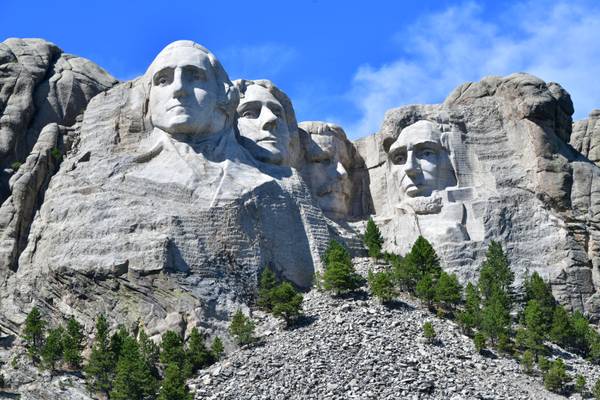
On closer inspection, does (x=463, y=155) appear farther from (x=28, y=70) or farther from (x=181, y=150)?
(x=28, y=70)

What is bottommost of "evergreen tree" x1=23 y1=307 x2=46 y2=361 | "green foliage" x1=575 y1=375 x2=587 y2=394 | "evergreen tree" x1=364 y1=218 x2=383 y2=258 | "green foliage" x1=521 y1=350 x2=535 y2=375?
"green foliage" x1=575 y1=375 x2=587 y2=394

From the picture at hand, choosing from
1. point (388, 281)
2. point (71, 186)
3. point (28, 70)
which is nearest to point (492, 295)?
point (388, 281)

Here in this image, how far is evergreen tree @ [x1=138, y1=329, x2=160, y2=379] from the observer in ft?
113

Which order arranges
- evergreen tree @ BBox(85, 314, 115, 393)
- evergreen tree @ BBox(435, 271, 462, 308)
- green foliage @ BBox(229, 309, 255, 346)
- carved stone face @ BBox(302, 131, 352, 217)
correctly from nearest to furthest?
evergreen tree @ BBox(85, 314, 115, 393) < green foliage @ BBox(229, 309, 255, 346) < evergreen tree @ BBox(435, 271, 462, 308) < carved stone face @ BBox(302, 131, 352, 217)

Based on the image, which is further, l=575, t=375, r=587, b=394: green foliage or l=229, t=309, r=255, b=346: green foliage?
l=229, t=309, r=255, b=346: green foliage

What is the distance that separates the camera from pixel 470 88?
1711 inches

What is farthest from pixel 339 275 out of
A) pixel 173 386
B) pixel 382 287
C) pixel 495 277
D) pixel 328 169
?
pixel 328 169

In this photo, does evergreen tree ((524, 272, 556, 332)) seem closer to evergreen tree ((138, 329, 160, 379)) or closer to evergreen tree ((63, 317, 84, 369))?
evergreen tree ((138, 329, 160, 379))

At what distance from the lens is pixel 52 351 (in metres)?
34.4

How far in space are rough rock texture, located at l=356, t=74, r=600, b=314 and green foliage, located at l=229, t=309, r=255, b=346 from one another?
6.07 m

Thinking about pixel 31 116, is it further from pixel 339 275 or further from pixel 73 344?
pixel 339 275

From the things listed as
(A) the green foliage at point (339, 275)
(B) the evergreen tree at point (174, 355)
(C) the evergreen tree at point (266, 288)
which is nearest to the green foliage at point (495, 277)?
(A) the green foliage at point (339, 275)

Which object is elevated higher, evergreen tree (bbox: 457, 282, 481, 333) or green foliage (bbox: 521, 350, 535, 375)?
evergreen tree (bbox: 457, 282, 481, 333)

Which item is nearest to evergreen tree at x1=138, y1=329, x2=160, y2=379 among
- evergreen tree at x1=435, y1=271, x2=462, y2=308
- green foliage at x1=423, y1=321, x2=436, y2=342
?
green foliage at x1=423, y1=321, x2=436, y2=342
